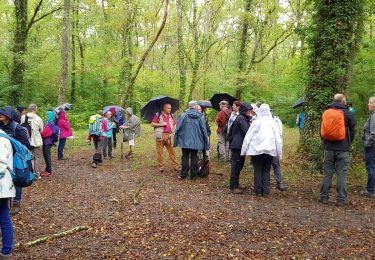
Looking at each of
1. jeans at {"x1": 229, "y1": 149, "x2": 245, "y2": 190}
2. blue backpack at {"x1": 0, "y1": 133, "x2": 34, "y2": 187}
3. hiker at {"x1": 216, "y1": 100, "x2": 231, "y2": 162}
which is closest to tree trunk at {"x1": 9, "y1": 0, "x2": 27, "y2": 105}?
hiker at {"x1": 216, "y1": 100, "x2": 231, "y2": 162}

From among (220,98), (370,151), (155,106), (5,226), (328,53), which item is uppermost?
(328,53)

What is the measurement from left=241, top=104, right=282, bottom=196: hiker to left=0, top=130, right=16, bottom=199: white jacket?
4.71 m

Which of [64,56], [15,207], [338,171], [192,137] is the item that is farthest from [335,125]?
[64,56]

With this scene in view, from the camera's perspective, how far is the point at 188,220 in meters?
6.03

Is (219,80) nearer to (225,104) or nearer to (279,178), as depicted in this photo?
(225,104)

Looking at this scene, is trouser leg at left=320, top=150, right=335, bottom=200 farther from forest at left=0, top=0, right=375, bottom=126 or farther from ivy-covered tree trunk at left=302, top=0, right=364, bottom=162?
forest at left=0, top=0, right=375, bottom=126

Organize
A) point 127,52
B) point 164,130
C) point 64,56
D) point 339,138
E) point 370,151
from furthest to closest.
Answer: point 127,52, point 64,56, point 164,130, point 370,151, point 339,138

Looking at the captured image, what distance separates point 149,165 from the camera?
11.5 meters

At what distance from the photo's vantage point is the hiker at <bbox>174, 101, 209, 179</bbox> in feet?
30.0

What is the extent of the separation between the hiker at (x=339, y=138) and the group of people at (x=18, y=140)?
5518mm

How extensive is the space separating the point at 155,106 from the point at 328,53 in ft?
17.6

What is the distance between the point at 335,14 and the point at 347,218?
17.8 feet

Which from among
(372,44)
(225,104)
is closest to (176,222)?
(225,104)

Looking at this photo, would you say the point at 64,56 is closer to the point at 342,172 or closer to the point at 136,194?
the point at 136,194
